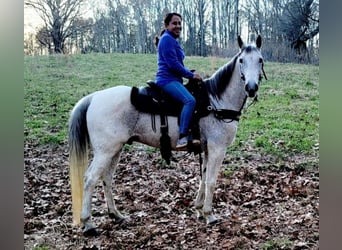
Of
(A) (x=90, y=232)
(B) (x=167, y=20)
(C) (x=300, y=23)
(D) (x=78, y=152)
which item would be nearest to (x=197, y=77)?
(B) (x=167, y=20)

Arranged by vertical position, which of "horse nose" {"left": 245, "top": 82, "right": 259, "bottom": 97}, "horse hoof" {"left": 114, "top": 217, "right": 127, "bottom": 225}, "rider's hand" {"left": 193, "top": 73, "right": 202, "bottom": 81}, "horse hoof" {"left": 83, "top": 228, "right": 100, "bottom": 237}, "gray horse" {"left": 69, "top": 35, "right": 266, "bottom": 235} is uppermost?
"rider's hand" {"left": 193, "top": 73, "right": 202, "bottom": 81}

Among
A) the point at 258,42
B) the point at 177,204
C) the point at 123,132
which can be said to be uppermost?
the point at 258,42

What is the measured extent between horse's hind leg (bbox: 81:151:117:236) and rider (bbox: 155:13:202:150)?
453 millimetres

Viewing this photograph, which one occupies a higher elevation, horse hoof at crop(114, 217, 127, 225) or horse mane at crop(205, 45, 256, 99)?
horse mane at crop(205, 45, 256, 99)

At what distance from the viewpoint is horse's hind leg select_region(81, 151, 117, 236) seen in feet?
8.57

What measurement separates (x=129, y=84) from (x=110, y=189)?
0.66 meters

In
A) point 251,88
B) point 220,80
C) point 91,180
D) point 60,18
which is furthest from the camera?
point 60,18

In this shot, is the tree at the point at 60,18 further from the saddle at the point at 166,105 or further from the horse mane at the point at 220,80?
the horse mane at the point at 220,80

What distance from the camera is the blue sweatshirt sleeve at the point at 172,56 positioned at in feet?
8.67

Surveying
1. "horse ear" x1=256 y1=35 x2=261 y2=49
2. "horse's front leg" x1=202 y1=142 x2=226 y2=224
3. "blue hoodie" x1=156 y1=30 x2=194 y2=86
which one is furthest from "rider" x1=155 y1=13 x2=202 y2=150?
"horse ear" x1=256 y1=35 x2=261 y2=49

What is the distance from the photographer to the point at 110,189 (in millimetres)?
2729

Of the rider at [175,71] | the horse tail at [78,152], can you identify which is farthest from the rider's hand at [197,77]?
the horse tail at [78,152]

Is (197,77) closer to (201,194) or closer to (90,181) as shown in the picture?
(201,194)

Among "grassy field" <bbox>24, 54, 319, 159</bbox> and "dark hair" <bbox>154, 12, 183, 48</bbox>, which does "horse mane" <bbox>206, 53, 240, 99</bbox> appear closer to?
"grassy field" <bbox>24, 54, 319, 159</bbox>
